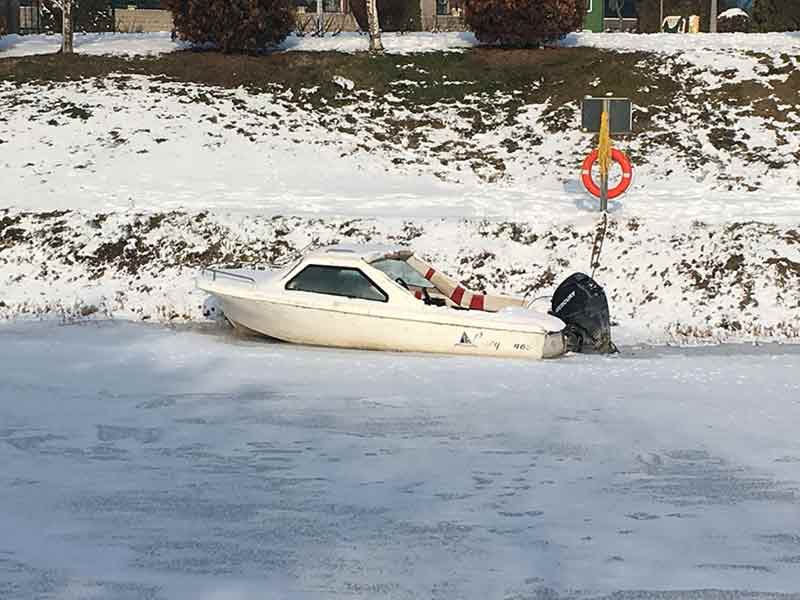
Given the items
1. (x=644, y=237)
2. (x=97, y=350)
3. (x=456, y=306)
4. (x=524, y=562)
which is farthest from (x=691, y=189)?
(x=524, y=562)

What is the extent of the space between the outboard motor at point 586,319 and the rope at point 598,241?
4645 mm

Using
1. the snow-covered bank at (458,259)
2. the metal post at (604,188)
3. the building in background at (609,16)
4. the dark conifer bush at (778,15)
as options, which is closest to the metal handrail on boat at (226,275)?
the snow-covered bank at (458,259)

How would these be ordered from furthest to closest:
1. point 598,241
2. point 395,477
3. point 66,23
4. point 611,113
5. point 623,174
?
point 66,23 < point 611,113 < point 623,174 < point 598,241 < point 395,477

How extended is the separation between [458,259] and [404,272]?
13.1 ft

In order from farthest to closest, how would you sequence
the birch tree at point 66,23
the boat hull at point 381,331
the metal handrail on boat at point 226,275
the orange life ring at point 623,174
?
the birch tree at point 66,23 → the orange life ring at point 623,174 → the metal handrail on boat at point 226,275 → the boat hull at point 381,331

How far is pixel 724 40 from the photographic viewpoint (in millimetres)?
34125

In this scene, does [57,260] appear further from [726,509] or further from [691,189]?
[726,509]

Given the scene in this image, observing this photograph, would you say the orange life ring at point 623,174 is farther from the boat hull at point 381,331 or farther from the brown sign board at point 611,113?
the boat hull at point 381,331

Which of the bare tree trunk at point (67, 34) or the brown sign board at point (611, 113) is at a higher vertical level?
the bare tree trunk at point (67, 34)

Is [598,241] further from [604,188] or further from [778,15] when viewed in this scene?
[778,15]

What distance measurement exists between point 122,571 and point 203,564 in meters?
0.45

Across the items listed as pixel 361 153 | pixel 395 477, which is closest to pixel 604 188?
pixel 361 153

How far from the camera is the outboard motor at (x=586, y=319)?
15000mm

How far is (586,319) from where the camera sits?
15.1 metres
